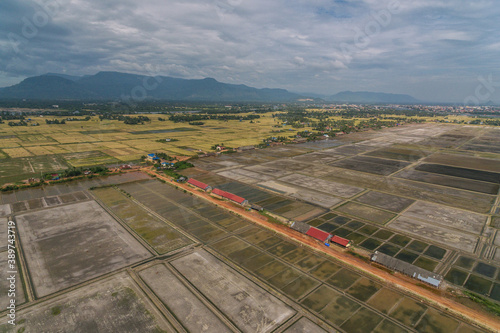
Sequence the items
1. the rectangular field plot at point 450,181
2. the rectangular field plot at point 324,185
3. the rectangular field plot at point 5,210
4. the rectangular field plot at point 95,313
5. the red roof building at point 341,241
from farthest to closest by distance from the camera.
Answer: the rectangular field plot at point 450,181
the rectangular field plot at point 324,185
the rectangular field plot at point 5,210
the red roof building at point 341,241
the rectangular field plot at point 95,313

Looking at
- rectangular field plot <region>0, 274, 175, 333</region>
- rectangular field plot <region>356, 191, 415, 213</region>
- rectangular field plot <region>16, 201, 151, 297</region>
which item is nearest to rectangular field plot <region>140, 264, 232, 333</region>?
rectangular field plot <region>0, 274, 175, 333</region>

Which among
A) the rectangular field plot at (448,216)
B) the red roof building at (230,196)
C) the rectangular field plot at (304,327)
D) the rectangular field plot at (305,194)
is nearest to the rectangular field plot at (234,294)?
the rectangular field plot at (304,327)

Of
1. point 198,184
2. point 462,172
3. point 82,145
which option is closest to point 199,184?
point 198,184

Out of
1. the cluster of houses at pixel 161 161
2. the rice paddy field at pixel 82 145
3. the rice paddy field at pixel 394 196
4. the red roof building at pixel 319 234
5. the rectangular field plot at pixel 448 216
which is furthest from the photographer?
the cluster of houses at pixel 161 161

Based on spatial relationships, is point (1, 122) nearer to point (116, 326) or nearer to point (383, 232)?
point (116, 326)

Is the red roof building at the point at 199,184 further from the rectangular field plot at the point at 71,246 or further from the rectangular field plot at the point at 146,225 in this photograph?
the rectangular field plot at the point at 71,246

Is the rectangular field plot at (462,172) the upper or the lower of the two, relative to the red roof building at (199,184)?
lower

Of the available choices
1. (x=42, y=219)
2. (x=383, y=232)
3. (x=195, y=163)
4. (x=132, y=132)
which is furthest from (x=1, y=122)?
(x=383, y=232)
